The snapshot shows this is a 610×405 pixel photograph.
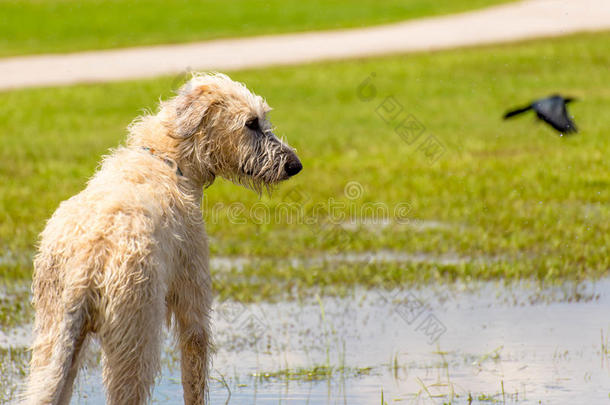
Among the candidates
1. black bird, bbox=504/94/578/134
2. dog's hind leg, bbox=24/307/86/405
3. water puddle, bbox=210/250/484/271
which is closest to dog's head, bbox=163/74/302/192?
dog's hind leg, bbox=24/307/86/405

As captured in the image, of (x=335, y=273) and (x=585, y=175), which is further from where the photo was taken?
(x=585, y=175)

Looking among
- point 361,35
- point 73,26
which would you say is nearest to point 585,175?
point 361,35

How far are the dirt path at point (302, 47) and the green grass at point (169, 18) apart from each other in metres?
1.63

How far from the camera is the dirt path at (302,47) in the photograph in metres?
27.3

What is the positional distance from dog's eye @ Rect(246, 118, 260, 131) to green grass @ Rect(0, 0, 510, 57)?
26.0 m

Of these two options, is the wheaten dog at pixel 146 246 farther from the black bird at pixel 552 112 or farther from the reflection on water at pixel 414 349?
the black bird at pixel 552 112

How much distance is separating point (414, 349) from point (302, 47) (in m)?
22.9

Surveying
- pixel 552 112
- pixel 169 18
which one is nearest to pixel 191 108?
pixel 552 112

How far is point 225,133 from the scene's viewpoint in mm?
5980

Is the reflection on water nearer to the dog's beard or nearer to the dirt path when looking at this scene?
the dog's beard

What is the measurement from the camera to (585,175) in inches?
572

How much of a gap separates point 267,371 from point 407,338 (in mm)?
1358

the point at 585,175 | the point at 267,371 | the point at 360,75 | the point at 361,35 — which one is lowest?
the point at 267,371

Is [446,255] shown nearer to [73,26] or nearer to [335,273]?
[335,273]
